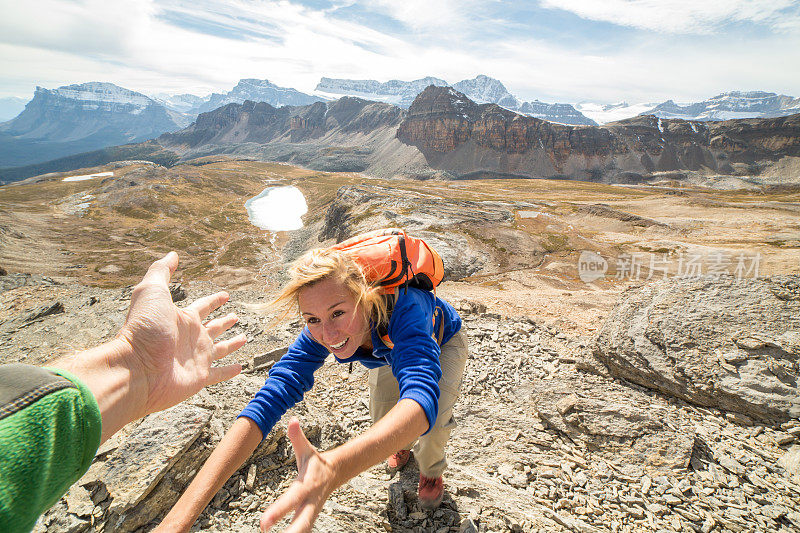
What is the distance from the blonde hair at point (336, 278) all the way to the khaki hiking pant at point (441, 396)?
155cm

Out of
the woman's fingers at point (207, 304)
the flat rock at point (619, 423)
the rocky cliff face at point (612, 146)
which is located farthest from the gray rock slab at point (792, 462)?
the rocky cliff face at point (612, 146)

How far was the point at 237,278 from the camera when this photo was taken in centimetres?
5591

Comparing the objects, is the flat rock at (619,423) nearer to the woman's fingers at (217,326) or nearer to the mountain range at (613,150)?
the woman's fingers at (217,326)

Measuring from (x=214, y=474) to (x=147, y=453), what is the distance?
327 cm

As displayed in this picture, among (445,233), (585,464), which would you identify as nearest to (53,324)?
(585,464)

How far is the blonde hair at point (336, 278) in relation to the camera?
321cm

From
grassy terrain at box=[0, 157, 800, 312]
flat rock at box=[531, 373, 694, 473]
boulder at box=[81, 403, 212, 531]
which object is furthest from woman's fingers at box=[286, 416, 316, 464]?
grassy terrain at box=[0, 157, 800, 312]

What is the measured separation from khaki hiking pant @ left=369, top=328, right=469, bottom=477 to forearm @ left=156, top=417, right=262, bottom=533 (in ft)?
6.54

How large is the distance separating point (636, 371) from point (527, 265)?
31.8m

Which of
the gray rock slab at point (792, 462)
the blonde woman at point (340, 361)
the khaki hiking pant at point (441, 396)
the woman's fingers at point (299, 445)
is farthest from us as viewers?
the gray rock slab at point (792, 462)

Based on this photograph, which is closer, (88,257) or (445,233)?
(445,233)

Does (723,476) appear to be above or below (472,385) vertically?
above

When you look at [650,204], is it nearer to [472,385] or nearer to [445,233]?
[445,233]

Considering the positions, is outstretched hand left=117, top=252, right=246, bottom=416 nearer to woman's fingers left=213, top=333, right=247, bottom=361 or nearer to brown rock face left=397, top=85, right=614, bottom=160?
woman's fingers left=213, top=333, right=247, bottom=361
